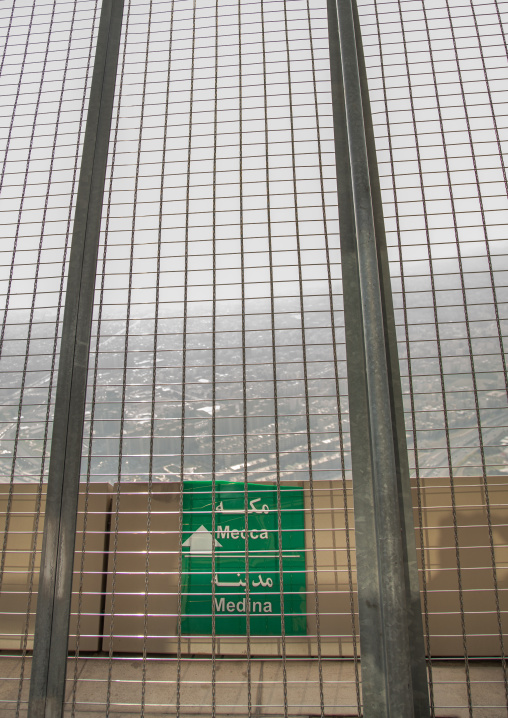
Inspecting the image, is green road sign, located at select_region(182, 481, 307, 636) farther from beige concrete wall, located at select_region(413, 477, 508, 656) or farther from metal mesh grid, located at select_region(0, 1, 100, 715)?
metal mesh grid, located at select_region(0, 1, 100, 715)

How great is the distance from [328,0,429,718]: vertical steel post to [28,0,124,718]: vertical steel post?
1129mm

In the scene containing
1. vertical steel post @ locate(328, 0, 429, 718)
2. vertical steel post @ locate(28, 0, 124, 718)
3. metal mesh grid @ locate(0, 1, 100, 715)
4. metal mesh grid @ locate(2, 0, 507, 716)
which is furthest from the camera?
metal mesh grid @ locate(0, 1, 100, 715)

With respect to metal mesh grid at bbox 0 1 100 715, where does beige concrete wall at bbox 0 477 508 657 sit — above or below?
below

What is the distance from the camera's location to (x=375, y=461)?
62.3 inches

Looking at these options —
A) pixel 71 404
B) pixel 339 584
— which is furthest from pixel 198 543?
pixel 71 404

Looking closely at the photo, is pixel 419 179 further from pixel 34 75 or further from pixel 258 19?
pixel 34 75

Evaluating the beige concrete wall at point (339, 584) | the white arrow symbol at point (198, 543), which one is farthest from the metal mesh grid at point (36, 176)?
the white arrow symbol at point (198, 543)

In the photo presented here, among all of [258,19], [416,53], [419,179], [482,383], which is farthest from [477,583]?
[258,19]

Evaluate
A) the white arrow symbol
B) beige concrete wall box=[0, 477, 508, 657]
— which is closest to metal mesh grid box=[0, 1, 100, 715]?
beige concrete wall box=[0, 477, 508, 657]

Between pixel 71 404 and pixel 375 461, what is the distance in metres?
1.28

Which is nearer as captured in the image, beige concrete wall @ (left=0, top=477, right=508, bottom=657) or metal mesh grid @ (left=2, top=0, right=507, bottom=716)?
metal mesh grid @ (left=2, top=0, right=507, bottom=716)

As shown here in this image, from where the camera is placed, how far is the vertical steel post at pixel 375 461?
1.49 meters

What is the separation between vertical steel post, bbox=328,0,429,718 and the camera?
1.49 meters

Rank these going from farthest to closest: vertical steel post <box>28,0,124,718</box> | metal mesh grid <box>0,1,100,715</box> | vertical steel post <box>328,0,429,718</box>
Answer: metal mesh grid <box>0,1,100,715</box> → vertical steel post <box>28,0,124,718</box> → vertical steel post <box>328,0,429,718</box>
